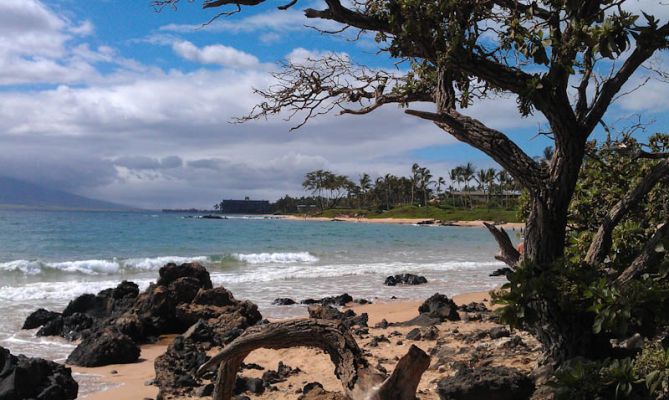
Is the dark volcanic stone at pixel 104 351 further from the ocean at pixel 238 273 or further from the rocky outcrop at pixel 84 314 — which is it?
the rocky outcrop at pixel 84 314

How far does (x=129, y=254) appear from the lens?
119ft

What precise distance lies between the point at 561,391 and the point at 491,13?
3390mm

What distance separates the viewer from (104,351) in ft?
32.5

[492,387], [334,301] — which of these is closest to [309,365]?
[492,387]

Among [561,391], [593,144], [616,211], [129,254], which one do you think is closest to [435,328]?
[593,144]

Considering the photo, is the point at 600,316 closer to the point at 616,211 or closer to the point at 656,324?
the point at 656,324

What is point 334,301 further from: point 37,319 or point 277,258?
point 277,258

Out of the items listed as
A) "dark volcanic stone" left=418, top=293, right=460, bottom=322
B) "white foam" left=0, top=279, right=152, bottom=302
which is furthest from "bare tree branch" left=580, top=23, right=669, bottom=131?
"white foam" left=0, top=279, right=152, bottom=302

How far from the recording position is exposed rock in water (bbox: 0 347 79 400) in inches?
285

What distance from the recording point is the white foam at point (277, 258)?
32541 millimetres

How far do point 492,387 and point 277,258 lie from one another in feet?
95.3

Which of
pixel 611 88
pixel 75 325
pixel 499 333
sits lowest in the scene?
pixel 75 325

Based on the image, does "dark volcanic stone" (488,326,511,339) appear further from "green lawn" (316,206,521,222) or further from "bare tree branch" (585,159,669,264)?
"green lawn" (316,206,521,222)

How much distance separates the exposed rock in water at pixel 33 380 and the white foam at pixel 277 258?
78.5ft
